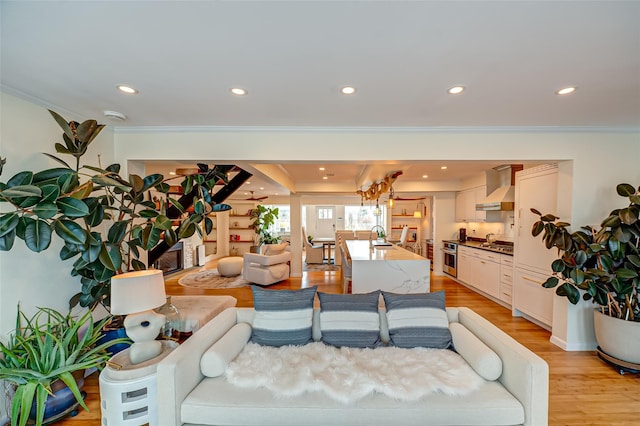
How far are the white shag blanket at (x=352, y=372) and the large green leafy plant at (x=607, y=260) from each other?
6.11 feet

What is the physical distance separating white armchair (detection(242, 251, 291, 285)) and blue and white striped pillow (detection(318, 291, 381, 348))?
3742mm

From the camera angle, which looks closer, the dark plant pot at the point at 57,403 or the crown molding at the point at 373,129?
the dark plant pot at the point at 57,403

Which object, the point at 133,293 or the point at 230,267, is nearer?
the point at 133,293

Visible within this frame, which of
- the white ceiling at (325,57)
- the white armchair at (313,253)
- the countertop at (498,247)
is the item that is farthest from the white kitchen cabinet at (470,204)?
the white armchair at (313,253)

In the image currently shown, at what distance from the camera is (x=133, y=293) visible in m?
1.84

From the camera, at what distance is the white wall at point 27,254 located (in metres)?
2.00

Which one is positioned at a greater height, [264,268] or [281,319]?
[281,319]

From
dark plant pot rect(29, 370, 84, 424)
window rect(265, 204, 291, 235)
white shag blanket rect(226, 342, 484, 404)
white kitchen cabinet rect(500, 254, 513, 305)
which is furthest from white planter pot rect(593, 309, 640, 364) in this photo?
window rect(265, 204, 291, 235)

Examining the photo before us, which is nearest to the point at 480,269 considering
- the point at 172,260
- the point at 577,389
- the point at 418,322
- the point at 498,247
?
the point at 498,247

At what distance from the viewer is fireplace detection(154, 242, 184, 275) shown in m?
7.05

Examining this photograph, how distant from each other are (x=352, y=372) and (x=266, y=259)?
4350 mm

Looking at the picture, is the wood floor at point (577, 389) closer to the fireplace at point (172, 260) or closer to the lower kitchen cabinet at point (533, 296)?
the lower kitchen cabinet at point (533, 296)

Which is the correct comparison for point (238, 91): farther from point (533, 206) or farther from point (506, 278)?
point (506, 278)

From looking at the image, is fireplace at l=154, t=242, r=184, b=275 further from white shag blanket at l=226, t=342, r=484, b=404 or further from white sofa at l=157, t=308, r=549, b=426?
white sofa at l=157, t=308, r=549, b=426
